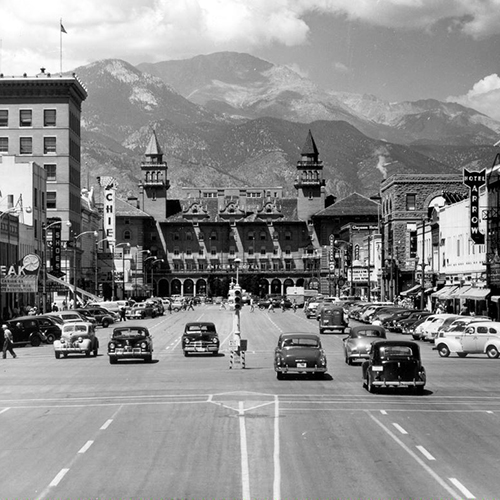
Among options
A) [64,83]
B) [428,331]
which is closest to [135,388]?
[428,331]

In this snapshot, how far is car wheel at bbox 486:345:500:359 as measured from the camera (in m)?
49.7

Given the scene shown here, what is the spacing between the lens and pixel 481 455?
2097 cm

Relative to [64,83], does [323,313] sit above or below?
below

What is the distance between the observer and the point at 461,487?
57.5 feet

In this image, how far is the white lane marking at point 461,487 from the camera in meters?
16.9

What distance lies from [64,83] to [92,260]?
3331 cm

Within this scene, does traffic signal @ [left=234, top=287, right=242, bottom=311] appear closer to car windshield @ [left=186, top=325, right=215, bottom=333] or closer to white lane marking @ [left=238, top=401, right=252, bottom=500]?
car windshield @ [left=186, top=325, right=215, bottom=333]

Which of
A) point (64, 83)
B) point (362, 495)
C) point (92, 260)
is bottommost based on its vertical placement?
point (362, 495)

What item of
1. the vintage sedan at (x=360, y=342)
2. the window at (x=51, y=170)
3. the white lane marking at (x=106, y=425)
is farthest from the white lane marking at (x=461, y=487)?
the window at (x=51, y=170)

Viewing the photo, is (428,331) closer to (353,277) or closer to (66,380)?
(66,380)

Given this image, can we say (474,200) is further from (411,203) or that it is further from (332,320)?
(411,203)

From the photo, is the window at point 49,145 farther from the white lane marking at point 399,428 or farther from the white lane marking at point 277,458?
the white lane marking at point 399,428

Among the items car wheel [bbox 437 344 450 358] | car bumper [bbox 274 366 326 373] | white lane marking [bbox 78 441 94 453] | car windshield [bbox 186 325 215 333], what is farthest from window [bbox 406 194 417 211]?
white lane marking [bbox 78 441 94 453]

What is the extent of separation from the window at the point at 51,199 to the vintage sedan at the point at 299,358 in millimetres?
101077
